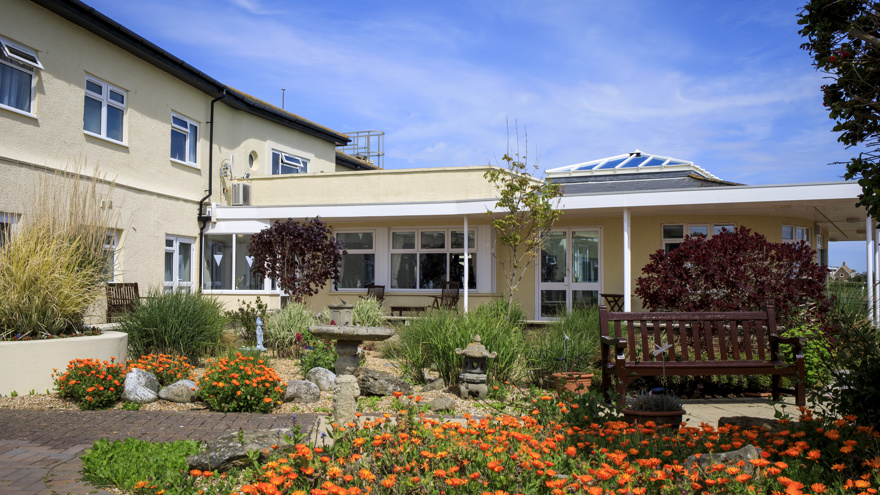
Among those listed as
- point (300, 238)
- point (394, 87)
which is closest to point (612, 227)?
point (394, 87)

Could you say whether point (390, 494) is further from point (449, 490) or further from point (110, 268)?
point (110, 268)

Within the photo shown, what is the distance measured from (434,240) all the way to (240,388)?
8601 mm

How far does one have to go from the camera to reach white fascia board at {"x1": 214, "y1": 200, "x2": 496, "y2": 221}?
40.5ft

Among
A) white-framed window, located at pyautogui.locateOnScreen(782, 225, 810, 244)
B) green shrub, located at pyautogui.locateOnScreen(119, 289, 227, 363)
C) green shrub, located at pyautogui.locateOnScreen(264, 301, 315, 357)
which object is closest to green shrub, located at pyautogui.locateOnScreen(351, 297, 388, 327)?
green shrub, located at pyautogui.locateOnScreen(264, 301, 315, 357)

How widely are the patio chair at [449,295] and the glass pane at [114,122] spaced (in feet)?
23.3

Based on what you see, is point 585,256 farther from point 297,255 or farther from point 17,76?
point 17,76

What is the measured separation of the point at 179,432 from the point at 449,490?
3058 millimetres

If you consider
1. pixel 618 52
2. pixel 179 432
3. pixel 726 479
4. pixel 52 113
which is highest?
pixel 618 52

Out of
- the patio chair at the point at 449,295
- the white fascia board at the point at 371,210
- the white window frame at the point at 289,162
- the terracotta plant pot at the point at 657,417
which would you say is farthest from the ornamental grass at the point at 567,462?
the white window frame at the point at 289,162

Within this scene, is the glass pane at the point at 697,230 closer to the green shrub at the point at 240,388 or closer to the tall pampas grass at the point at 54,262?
the green shrub at the point at 240,388

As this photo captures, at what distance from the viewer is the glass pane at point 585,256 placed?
43.2 feet

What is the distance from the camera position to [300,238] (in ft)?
37.4

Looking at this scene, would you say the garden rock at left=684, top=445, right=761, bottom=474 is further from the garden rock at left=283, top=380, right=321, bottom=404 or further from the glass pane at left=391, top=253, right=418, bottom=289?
the glass pane at left=391, top=253, right=418, bottom=289

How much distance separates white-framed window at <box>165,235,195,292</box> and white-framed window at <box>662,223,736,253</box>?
10102mm
